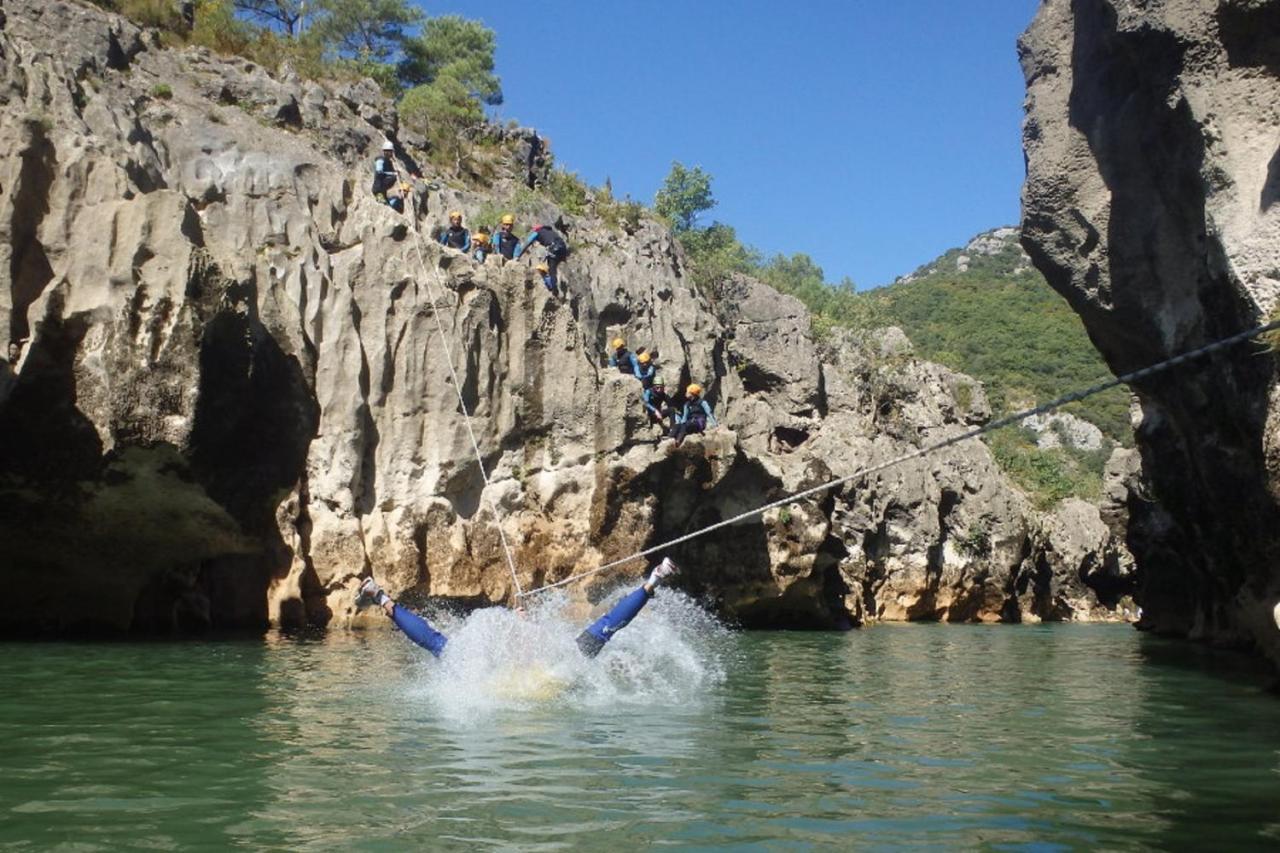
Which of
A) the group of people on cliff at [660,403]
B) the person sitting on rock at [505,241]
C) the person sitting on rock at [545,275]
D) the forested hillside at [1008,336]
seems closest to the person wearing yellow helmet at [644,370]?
the group of people on cliff at [660,403]

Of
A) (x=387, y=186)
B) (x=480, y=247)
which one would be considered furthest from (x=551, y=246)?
(x=387, y=186)

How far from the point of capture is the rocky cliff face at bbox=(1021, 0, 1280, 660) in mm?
12000

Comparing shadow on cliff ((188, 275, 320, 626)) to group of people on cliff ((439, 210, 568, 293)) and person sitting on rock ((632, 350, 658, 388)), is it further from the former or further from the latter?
person sitting on rock ((632, 350, 658, 388))

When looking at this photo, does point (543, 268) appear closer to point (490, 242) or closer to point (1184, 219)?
point (490, 242)

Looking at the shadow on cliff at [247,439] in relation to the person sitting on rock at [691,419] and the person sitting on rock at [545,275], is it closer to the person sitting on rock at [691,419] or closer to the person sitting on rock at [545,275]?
the person sitting on rock at [545,275]

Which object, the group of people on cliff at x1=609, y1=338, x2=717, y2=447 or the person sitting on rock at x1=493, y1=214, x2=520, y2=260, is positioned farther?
the person sitting on rock at x1=493, y1=214, x2=520, y2=260

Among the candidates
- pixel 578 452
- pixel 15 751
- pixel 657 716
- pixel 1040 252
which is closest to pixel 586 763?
pixel 657 716

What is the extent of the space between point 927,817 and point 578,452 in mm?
17748

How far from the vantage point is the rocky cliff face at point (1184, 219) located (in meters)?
12.0

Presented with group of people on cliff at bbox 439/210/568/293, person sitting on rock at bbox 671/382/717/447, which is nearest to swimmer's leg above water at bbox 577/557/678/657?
person sitting on rock at bbox 671/382/717/447

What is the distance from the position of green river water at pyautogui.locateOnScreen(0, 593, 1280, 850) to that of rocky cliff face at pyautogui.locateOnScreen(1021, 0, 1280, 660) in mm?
3036

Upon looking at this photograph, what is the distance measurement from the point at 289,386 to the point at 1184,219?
589 inches

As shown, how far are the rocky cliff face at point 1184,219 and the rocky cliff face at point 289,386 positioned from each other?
392 inches

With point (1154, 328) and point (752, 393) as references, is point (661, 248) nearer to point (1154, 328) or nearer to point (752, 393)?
point (752, 393)
